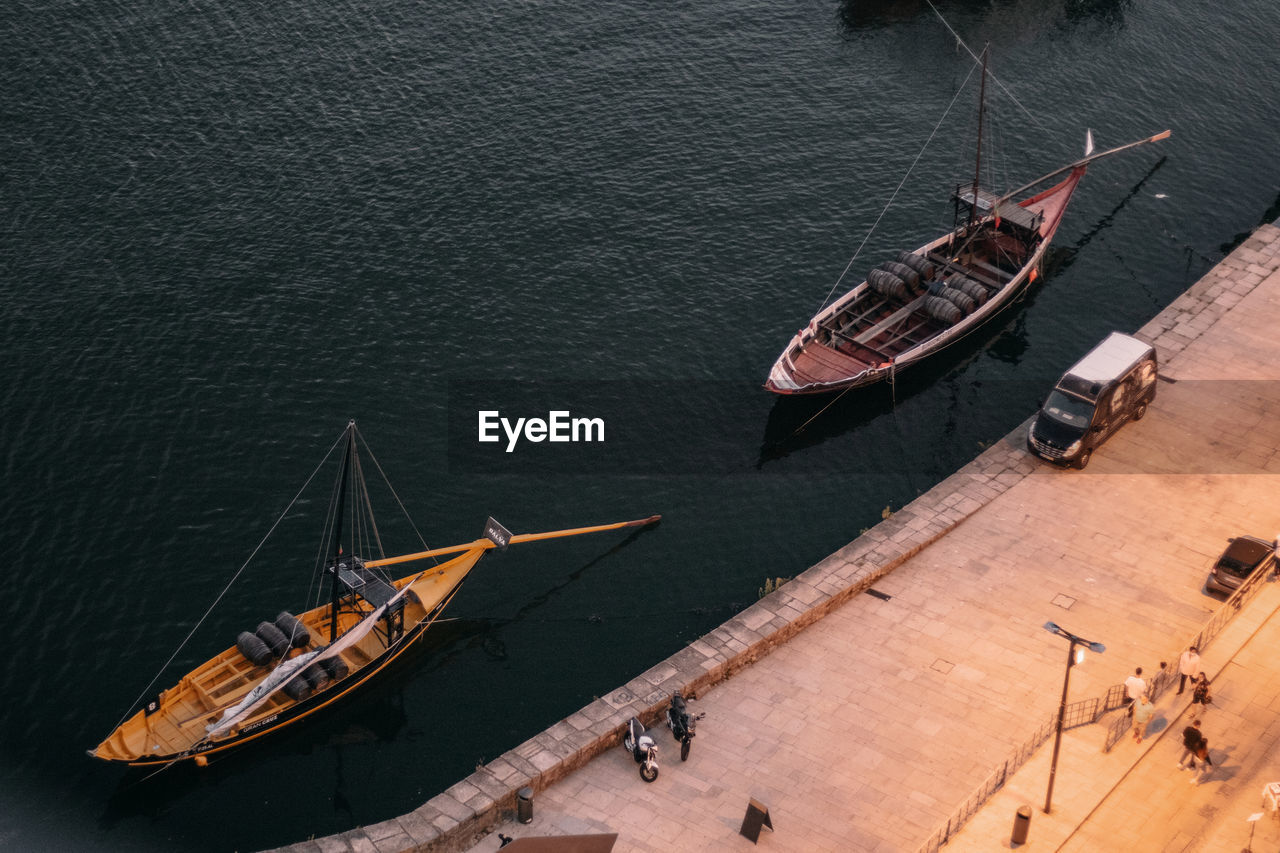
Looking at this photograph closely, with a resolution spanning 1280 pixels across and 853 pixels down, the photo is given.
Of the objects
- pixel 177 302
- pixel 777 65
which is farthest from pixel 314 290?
pixel 777 65

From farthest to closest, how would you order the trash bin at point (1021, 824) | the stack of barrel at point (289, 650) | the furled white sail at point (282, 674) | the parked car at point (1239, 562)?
1. the parked car at point (1239, 562)
2. the stack of barrel at point (289, 650)
3. the furled white sail at point (282, 674)
4. the trash bin at point (1021, 824)

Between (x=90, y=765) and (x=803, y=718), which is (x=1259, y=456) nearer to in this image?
(x=803, y=718)

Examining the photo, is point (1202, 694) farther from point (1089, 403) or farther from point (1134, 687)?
point (1089, 403)

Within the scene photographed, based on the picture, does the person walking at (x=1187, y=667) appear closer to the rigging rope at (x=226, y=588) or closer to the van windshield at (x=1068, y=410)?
the van windshield at (x=1068, y=410)

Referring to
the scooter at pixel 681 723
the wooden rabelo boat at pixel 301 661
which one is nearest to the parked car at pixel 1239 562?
the scooter at pixel 681 723

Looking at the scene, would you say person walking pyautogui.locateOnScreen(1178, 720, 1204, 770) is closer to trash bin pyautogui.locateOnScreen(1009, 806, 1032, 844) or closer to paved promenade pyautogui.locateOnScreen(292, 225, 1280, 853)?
paved promenade pyautogui.locateOnScreen(292, 225, 1280, 853)

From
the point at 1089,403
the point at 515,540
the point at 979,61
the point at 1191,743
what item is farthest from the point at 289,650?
the point at 979,61
